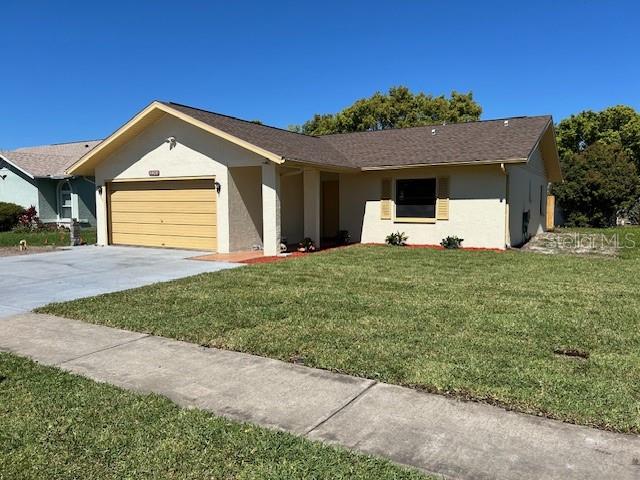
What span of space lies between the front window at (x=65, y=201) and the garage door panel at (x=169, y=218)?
9.68 m

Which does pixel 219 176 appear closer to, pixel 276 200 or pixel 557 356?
pixel 276 200

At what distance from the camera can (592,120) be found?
35.5m

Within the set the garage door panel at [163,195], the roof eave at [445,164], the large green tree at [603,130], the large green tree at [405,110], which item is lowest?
the garage door panel at [163,195]

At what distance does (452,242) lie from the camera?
51.3 ft

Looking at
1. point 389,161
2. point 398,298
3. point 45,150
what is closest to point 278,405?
point 398,298

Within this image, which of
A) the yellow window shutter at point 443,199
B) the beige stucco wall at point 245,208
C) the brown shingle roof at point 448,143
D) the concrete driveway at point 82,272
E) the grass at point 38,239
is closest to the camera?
the concrete driveway at point 82,272

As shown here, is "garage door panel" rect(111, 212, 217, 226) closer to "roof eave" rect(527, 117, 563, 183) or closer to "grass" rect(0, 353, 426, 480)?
"roof eave" rect(527, 117, 563, 183)

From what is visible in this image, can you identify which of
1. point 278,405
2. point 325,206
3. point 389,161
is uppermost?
point 389,161

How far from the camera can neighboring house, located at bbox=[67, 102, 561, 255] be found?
47.8 feet

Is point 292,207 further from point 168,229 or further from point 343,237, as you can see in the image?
point 168,229

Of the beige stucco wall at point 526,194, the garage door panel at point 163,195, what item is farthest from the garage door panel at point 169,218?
the beige stucco wall at point 526,194

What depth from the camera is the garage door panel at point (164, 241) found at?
50.9 ft

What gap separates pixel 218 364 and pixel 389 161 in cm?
1235

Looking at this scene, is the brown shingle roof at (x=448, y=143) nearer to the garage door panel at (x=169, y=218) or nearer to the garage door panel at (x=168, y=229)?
the garage door panel at (x=169, y=218)
